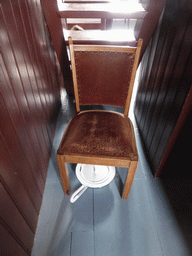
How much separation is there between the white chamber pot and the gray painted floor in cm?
6

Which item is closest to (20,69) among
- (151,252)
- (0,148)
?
(0,148)

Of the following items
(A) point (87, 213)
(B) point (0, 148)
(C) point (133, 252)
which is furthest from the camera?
(A) point (87, 213)

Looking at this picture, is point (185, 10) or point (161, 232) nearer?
point (185, 10)

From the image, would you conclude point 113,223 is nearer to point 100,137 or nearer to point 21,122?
point 100,137

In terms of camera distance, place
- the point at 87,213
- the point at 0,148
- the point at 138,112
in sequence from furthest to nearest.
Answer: the point at 138,112
the point at 87,213
the point at 0,148

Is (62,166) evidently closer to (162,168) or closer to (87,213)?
(87,213)

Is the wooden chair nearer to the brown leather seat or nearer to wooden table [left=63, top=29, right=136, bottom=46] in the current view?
the brown leather seat

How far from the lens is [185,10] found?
1039 millimetres

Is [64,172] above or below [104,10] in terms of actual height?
below

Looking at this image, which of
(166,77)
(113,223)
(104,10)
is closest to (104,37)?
(104,10)

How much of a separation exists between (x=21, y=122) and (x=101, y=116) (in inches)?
24.2

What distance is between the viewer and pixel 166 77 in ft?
4.22

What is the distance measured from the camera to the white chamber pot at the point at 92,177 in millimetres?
1393

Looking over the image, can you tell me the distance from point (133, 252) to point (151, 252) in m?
0.11
